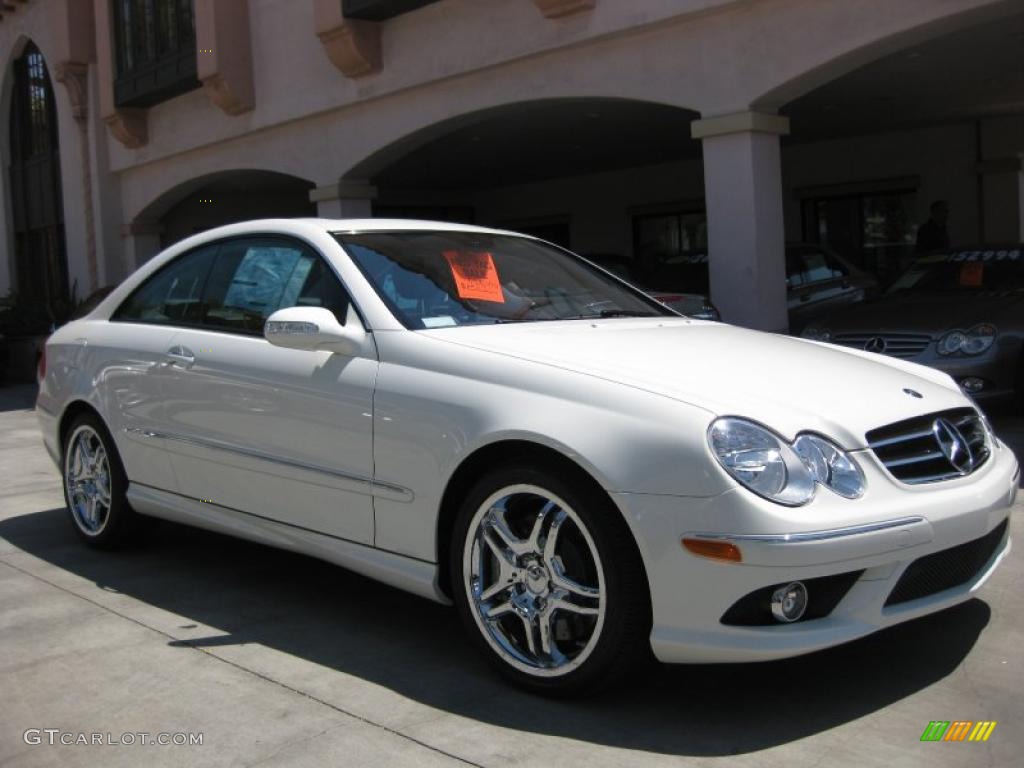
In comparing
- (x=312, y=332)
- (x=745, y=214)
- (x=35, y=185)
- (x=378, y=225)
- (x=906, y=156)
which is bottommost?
(x=312, y=332)

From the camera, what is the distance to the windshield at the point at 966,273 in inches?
352

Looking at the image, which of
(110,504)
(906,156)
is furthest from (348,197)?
(110,504)

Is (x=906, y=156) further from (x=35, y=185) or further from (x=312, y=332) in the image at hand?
(x=35, y=185)

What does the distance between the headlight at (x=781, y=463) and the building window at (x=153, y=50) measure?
14.6 m

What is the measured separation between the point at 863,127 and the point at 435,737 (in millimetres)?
15476

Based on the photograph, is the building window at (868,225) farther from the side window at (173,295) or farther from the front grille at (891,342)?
the side window at (173,295)

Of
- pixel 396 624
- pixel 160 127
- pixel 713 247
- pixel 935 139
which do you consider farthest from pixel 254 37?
pixel 396 624

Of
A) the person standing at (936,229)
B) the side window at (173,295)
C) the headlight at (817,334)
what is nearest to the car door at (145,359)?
the side window at (173,295)

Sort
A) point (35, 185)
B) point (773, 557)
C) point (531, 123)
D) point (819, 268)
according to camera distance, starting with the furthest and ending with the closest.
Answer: point (35, 185)
point (531, 123)
point (819, 268)
point (773, 557)

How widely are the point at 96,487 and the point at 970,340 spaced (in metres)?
5.94

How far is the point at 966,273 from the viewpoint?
923 cm

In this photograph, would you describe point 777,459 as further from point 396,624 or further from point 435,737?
point 396,624

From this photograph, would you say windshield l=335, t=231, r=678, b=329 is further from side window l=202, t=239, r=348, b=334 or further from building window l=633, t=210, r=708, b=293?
building window l=633, t=210, r=708, b=293

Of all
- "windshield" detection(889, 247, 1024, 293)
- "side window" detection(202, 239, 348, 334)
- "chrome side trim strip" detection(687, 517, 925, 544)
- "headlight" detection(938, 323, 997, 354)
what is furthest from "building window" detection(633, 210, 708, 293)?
"chrome side trim strip" detection(687, 517, 925, 544)
